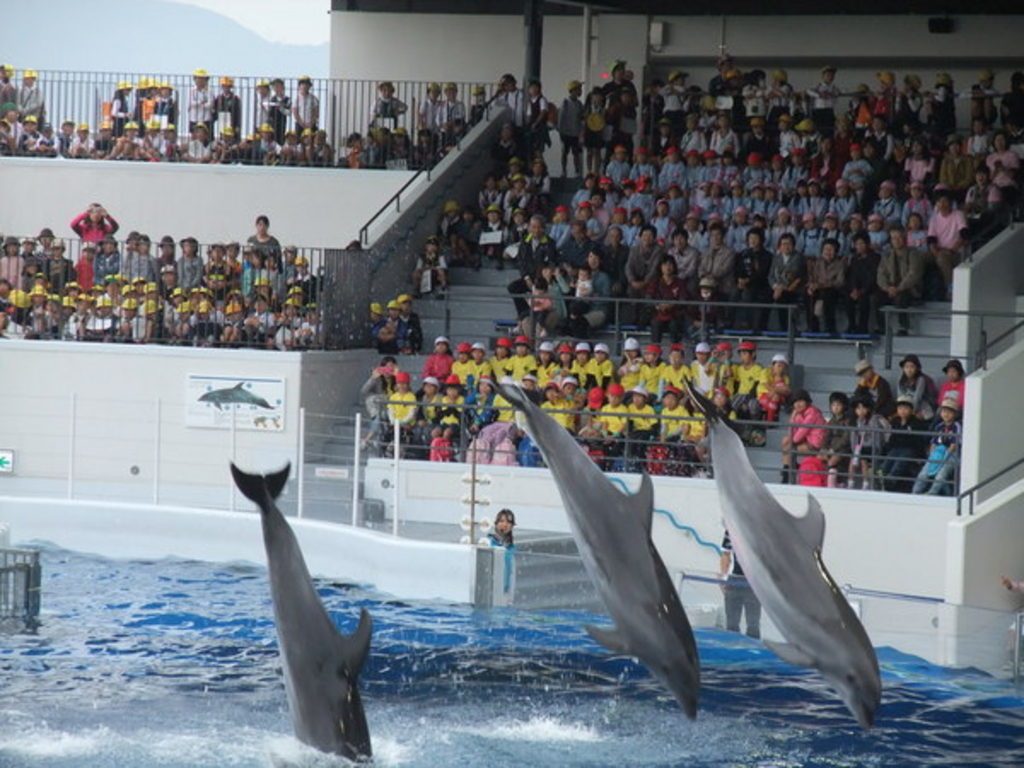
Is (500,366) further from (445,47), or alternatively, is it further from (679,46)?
(445,47)

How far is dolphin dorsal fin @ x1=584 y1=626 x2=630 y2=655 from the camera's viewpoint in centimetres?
1016

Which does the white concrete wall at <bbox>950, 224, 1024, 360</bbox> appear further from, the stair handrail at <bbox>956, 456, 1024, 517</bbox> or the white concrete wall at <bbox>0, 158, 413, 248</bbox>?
the white concrete wall at <bbox>0, 158, 413, 248</bbox>

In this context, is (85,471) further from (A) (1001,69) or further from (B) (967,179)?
(A) (1001,69)

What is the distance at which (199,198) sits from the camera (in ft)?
95.0

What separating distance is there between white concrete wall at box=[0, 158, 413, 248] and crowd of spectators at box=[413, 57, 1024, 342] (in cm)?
188

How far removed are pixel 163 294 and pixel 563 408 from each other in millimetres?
6116

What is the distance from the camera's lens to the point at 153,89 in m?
29.6

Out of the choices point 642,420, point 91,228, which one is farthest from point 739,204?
point 91,228

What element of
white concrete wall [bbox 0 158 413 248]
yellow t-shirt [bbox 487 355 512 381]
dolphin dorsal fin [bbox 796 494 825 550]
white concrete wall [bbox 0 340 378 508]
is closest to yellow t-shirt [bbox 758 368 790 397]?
yellow t-shirt [bbox 487 355 512 381]

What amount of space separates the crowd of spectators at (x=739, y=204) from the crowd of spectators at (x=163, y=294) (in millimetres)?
2197

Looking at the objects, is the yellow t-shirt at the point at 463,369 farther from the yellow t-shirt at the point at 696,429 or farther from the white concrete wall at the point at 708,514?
the yellow t-shirt at the point at 696,429

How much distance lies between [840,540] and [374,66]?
47.3ft

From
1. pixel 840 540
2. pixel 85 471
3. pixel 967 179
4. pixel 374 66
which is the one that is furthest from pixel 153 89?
pixel 840 540

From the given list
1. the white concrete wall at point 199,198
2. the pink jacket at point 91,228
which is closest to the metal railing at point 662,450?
the white concrete wall at point 199,198
